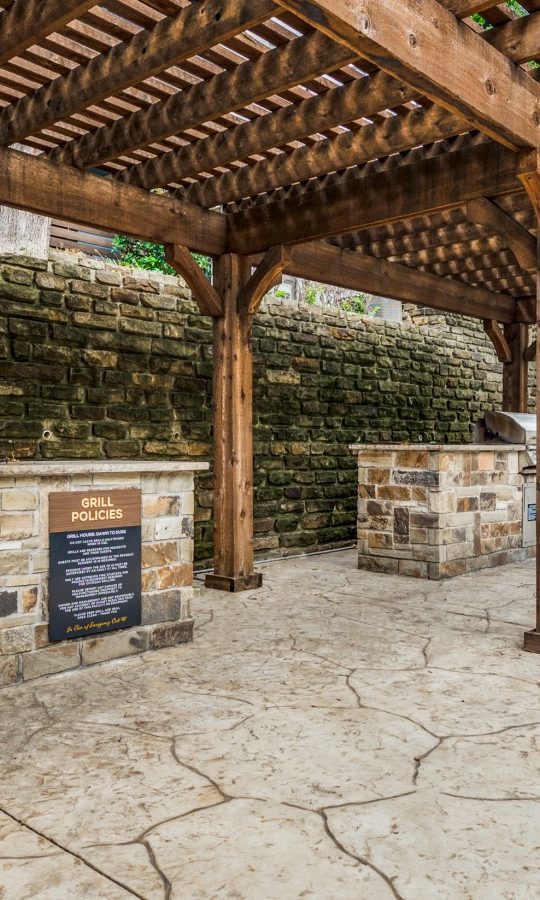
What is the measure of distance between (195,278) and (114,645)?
3031mm

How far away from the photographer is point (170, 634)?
4.29m

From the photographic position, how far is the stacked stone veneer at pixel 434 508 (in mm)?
6445

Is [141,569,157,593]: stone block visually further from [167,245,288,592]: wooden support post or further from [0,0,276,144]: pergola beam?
[0,0,276,144]: pergola beam

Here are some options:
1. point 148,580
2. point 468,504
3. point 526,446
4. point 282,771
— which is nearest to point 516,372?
point 526,446

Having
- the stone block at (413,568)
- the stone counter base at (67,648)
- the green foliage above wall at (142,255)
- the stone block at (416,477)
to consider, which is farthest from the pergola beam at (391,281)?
the green foliage above wall at (142,255)

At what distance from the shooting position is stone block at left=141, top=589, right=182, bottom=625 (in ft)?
13.6

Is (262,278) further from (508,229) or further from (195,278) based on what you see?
(508,229)

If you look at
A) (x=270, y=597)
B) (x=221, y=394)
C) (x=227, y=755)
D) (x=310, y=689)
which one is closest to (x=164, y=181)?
(x=221, y=394)

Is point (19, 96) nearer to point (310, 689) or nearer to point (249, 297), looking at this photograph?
point (249, 297)

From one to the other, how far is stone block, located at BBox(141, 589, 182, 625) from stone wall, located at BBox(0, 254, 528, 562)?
6.34 ft

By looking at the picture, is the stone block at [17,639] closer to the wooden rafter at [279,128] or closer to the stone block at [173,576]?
the stone block at [173,576]

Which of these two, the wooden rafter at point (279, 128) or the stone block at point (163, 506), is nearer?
the wooden rafter at point (279, 128)

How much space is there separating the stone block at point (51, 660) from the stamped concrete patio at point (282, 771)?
0.23 feet

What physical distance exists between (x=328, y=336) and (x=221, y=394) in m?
2.55
